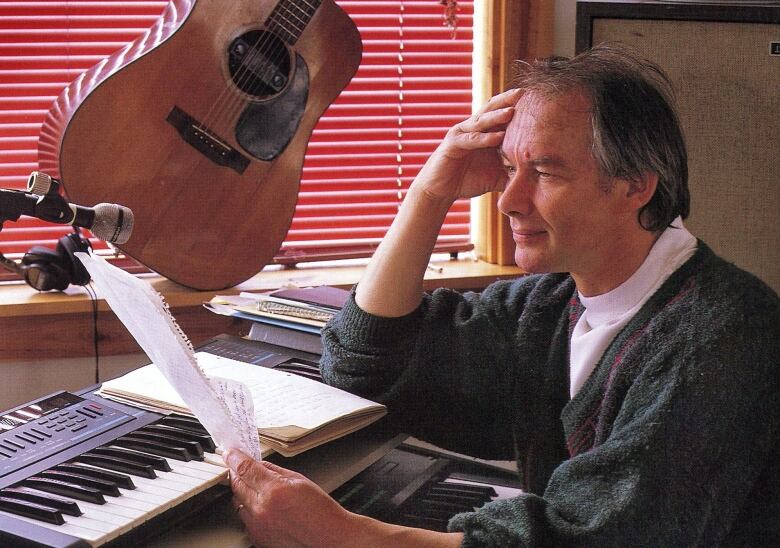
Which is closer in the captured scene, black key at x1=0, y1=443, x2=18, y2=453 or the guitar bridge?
black key at x1=0, y1=443, x2=18, y2=453

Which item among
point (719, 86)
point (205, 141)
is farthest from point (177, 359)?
point (719, 86)

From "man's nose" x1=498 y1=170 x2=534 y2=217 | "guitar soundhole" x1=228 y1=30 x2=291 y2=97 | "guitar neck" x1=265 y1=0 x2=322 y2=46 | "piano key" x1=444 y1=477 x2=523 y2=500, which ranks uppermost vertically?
"guitar neck" x1=265 y1=0 x2=322 y2=46

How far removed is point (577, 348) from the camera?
138cm

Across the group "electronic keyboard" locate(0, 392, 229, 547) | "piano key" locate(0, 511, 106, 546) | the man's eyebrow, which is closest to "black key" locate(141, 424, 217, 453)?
"electronic keyboard" locate(0, 392, 229, 547)

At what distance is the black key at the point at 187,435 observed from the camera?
123 cm

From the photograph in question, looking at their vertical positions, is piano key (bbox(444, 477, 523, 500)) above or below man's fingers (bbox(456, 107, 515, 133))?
below

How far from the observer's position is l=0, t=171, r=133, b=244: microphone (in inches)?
43.3

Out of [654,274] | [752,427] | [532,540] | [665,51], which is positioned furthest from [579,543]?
[665,51]

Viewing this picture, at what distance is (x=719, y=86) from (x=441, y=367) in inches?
31.7

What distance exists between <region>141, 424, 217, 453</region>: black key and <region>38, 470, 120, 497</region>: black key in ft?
0.50

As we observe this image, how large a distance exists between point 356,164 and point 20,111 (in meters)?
0.76

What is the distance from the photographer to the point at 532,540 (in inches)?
41.2

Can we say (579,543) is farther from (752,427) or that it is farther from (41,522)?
(41,522)

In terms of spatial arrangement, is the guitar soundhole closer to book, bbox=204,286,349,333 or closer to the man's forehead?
A: book, bbox=204,286,349,333
